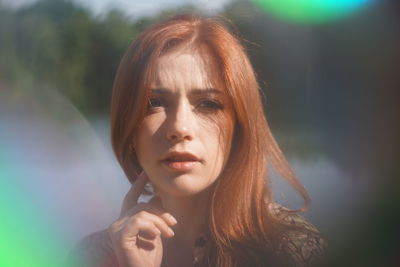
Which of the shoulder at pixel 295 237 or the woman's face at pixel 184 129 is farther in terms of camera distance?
the shoulder at pixel 295 237

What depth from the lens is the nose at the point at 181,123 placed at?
78cm

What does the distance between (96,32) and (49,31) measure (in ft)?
0.29

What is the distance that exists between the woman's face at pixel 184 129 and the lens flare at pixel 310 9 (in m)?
0.20

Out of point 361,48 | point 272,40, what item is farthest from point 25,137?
point 361,48

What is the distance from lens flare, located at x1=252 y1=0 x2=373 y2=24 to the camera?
87 centimetres

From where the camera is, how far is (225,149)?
2.72 feet

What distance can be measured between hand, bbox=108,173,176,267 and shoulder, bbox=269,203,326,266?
0.69 ft

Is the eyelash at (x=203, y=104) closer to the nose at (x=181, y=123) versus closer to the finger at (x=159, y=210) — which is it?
the nose at (x=181, y=123)

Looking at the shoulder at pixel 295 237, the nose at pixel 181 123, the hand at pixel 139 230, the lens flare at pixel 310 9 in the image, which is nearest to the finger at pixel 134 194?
the hand at pixel 139 230

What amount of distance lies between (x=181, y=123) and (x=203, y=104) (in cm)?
5

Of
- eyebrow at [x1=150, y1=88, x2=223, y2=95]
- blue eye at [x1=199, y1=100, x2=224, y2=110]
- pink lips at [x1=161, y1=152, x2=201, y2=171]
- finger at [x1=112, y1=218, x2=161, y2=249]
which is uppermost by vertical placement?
eyebrow at [x1=150, y1=88, x2=223, y2=95]

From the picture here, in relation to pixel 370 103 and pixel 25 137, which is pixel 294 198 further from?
pixel 25 137

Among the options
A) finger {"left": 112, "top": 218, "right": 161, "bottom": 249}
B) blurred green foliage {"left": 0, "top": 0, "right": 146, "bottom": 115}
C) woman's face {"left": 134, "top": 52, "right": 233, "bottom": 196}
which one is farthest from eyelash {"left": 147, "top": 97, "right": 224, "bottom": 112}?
finger {"left": 112, "top": 218, "right": 161, "bottom": 249}

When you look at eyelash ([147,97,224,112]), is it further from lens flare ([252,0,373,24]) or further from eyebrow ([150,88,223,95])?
lens flare ([252,0,373,24])
